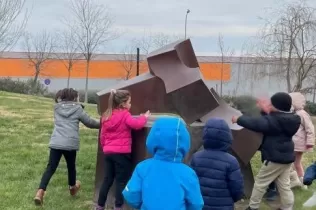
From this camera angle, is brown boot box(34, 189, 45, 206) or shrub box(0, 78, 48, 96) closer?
brown boot box(34, 189, 45, 206)

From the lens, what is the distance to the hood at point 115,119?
580 cm

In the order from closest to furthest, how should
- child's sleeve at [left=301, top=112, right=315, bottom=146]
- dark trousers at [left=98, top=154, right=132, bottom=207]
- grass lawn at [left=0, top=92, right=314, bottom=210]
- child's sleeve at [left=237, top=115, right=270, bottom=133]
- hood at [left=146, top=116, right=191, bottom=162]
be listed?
hood at [left=146, top=116, right=191, bottom=162]
child's sleeve at [left=237, top=115, right=270, bottom=133]
dark trousers at [left=98, top=154, right=132, bottom=207]
grass lawn at [left=0, top=92, right=314, bottom=210]
child's sleeve at [left=301, top=112, right=315, bottom=146]

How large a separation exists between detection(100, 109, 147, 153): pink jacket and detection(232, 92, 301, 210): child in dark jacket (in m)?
1.05

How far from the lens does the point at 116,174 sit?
19.6 feet

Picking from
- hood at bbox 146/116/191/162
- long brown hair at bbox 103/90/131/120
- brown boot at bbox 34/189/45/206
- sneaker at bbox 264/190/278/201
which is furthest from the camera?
sneaker at bbox 264/190/278/201

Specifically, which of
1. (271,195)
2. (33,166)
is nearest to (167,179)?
(271,195)

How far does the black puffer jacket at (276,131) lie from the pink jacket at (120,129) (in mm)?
1101

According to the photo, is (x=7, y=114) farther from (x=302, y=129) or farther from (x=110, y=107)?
(x=110, y=107)

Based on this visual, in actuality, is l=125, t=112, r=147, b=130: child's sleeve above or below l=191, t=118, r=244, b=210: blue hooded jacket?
above

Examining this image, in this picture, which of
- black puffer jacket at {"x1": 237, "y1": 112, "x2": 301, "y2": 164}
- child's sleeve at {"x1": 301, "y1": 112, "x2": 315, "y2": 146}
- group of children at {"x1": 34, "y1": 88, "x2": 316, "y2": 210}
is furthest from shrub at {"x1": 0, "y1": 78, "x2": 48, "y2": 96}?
black puffer jacket at {"x1": 237, "y1": 112, "x2": 301, "y2": 164}

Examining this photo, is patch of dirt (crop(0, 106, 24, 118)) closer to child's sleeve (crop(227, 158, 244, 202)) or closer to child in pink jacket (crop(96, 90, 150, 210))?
child in pink jacket (crop(96, 90, 150, 210))

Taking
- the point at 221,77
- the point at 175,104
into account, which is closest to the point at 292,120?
the point at 175,104

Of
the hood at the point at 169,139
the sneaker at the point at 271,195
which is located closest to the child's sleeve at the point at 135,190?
the hood at the point at 169,139

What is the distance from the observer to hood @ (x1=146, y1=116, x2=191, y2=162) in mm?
3479
